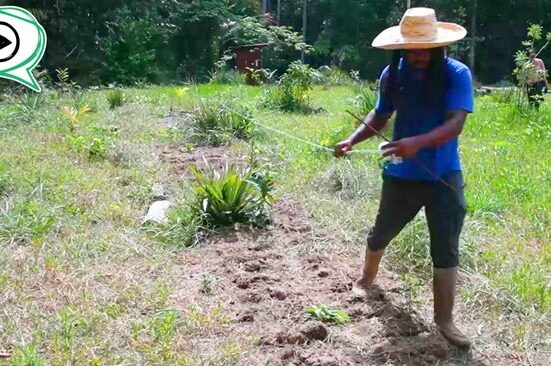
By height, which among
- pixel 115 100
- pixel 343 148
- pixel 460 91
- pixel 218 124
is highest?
pixel 460 91

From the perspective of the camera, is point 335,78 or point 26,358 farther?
point 335,78

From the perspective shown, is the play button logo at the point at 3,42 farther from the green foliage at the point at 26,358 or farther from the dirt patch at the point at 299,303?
the green foliage at the point at 26,358

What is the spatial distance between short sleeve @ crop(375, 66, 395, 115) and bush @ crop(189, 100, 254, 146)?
4381 mm

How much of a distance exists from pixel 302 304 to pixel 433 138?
42.3 inches

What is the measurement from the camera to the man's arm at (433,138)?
9.48 feet

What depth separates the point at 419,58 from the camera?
10.0 ft

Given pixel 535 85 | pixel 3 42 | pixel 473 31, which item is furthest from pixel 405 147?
pixel 473 31

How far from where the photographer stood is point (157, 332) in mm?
3010

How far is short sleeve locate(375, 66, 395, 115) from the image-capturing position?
327 centimetres

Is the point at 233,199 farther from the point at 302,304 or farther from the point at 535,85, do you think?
the point at 535,85

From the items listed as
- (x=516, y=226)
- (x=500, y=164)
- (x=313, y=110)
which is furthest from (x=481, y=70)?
(x=516, y=226)

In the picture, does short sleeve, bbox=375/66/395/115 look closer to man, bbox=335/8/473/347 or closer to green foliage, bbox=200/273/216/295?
man, bbox=335/8/473/347

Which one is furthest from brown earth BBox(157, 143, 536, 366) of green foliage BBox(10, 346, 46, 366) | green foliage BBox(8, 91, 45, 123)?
green foliage BBox(8, 91, 45, 123)

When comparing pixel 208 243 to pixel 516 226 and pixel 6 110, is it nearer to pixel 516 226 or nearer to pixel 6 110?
pixel 516 226
